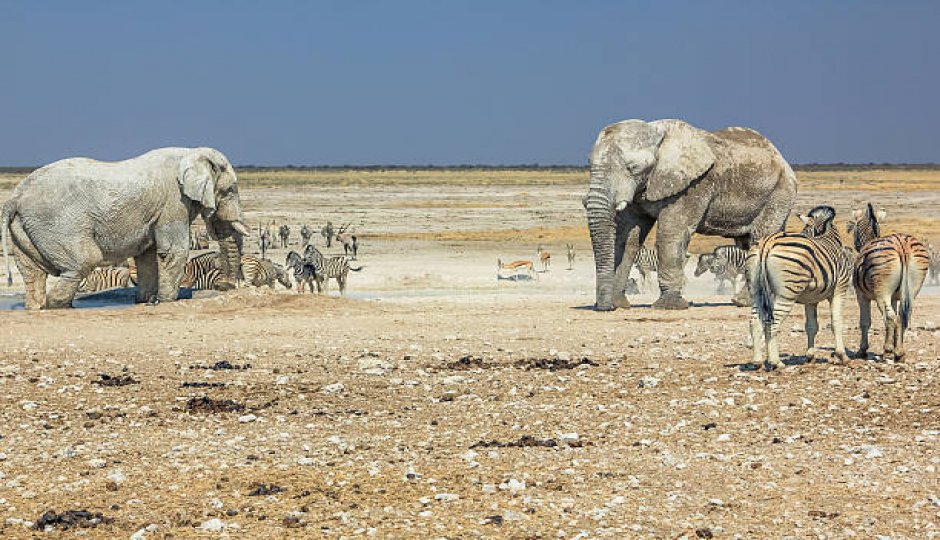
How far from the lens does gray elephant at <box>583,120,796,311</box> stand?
16562mm

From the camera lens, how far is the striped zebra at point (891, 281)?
414 inches

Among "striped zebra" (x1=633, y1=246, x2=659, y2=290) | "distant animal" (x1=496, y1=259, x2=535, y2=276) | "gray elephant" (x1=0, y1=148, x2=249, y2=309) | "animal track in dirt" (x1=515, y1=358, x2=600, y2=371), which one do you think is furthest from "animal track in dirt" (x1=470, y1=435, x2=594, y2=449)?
"distant animal" (x1=496, y1=259, x2=535, y2=276)

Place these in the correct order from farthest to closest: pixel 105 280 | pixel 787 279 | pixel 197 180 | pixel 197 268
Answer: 1. pixel 105 280
2. pixel 197 268
3. pixel 197 180
4. pixel 787 279

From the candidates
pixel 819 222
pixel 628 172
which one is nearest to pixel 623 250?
pixel 628 172

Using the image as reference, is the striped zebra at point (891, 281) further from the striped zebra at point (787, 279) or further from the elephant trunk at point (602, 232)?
the elephant trunk at point (602, 232)

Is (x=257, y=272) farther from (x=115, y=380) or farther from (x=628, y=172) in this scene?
(x=115, y=380)

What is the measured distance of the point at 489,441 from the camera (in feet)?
26.5

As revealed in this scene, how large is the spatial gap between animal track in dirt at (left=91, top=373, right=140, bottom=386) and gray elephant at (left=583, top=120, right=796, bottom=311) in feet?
25.2

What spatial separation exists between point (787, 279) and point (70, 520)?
6.27 metres

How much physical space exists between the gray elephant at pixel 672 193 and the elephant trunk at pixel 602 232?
1cm

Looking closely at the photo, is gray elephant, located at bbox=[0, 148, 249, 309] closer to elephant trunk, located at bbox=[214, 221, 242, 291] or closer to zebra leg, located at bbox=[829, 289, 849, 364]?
elephant trunk, located at bbox=[214, 221, 242, 291]

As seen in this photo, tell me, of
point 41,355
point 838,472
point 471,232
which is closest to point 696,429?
point 838,472

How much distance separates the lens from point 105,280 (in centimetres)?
2152

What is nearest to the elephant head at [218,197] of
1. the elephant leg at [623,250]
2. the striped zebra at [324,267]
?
the striped zebra at [324,267]
